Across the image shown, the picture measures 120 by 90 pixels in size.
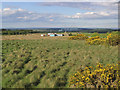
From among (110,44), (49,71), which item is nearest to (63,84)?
(49,71)

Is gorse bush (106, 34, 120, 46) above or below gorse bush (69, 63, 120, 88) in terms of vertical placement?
above

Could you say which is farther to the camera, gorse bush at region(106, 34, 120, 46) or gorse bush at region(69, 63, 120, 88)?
gorse bush at region(106, 34, 120, 46)

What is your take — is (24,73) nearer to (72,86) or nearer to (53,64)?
(53,64)

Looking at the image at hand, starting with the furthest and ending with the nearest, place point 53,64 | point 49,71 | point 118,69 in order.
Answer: point 53,64 < point 49,71 < point 118,69

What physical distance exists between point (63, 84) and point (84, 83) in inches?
45.4

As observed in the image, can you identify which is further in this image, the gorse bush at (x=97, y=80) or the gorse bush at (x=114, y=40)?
the gorse bush at (x=114, y=40)

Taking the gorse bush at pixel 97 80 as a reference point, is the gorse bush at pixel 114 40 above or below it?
above

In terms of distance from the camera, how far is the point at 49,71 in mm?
8781

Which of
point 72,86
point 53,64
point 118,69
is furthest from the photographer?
point 53,64

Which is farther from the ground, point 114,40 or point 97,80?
point 114,40

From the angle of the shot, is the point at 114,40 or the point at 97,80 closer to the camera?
the point at 97,80

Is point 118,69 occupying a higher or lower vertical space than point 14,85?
higher

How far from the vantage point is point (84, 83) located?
707cm

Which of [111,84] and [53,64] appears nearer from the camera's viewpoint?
[111,84]
